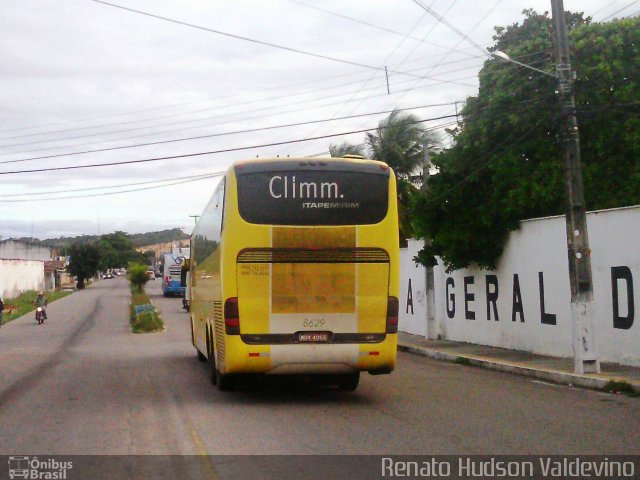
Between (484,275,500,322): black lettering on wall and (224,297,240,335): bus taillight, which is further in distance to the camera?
(484,275,500,322): black lettering on wall

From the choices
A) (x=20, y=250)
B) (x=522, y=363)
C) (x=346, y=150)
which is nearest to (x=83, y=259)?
(x=20, y=250)

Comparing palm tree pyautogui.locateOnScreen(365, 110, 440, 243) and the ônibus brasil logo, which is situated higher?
palm tree pyautogui.locateOnScreen(365, 110, 440, 243)

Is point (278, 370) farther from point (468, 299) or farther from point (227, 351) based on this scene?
point (468, 299)

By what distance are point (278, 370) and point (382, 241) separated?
2.45 metres

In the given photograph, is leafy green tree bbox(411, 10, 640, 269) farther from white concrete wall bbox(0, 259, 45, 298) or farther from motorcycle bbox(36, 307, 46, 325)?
white concrete wall bbox(0, 259, 45, 298)

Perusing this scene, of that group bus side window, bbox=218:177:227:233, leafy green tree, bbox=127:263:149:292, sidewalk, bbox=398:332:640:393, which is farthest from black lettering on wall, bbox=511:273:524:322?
leafy green tree, bbox=127:263:149:292

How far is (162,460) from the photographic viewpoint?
8.69m

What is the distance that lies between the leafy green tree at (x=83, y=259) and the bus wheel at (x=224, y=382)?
9892 centimetres

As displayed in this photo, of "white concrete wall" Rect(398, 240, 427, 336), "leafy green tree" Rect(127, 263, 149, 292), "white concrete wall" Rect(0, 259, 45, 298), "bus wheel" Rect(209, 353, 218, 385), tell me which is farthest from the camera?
"white concrete wall" Rect(0, 259, 45, 298)

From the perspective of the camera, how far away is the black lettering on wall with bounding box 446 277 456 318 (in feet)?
84.3

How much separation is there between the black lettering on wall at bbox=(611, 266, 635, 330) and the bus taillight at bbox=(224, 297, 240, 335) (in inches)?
330

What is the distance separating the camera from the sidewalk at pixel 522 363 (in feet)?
49.0

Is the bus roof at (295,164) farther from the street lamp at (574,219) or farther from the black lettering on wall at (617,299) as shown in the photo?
the black lettering on wall at (617,299)

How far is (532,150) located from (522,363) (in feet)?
23.5
